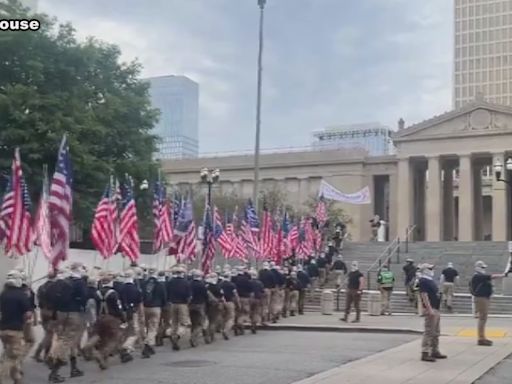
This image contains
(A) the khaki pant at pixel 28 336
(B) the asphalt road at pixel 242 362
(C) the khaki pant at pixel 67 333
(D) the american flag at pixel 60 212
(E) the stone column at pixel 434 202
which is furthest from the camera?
(E) the stone column at pixel 434 202

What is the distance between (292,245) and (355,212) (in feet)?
154

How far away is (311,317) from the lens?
27.5 metres

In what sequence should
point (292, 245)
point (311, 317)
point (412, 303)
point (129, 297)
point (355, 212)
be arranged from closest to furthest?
1. point (129, 297)
2. point (311, 317)
3. point (412, 303)
4. point (292, 245)
5. point (355, 212)

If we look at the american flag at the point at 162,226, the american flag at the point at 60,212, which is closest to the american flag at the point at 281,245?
the american flag at the point at 162,226

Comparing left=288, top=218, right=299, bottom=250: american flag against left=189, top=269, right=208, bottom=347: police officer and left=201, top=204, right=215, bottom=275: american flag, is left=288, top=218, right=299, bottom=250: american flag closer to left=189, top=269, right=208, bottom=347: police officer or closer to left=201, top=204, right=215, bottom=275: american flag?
left=201, top=204, right=215, bottom=275: american flag

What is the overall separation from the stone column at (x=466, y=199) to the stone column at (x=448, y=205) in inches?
133

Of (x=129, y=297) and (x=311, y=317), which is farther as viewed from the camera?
(x=311, y=317)

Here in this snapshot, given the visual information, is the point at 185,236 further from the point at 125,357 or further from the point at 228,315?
the point at 125,357

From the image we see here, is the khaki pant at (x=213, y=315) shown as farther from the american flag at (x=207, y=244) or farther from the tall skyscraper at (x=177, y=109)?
the tall skyscraper at (x=177, y=109)

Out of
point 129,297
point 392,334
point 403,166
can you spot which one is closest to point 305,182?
point 403,166

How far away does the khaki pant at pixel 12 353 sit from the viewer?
12.4 meters

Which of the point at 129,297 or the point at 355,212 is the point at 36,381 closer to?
the point at 129,297

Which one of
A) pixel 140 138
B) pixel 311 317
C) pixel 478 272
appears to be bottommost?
pixel 311 317

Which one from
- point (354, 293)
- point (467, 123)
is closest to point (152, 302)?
point (354, 293)
